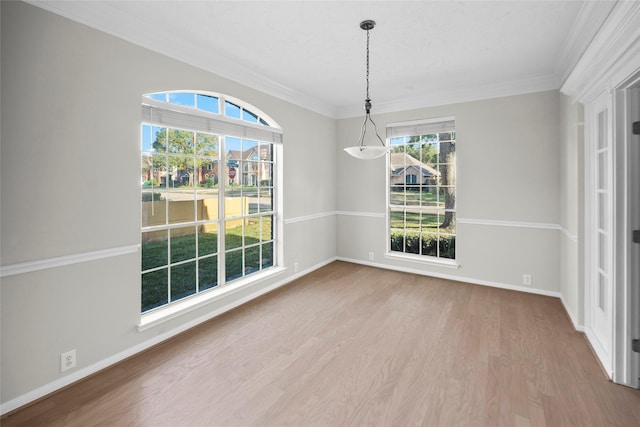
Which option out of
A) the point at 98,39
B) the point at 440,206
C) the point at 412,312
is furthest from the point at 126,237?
the point at 440,206

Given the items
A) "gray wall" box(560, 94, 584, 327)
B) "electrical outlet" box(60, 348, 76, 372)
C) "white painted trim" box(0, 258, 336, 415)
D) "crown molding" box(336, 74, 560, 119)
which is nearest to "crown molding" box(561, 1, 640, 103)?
"gray wall" box(560, 94, 584, 327)

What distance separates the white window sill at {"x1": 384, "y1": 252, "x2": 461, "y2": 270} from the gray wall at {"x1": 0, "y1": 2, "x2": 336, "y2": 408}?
3384 mm

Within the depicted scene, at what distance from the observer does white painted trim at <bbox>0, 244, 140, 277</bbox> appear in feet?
6.24

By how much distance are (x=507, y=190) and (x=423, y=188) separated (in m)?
1.13

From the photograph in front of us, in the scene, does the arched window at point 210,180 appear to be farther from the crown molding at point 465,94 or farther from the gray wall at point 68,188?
the crown molding at point 465,94

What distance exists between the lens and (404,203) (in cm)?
491

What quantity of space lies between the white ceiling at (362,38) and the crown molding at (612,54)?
0.29 metres

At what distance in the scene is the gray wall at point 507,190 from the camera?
376cm

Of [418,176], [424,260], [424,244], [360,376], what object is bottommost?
[360,376]

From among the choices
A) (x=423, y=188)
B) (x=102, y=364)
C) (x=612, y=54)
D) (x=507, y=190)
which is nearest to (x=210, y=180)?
(x=102, y=364)

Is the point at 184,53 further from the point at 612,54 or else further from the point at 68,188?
the point at 612,54

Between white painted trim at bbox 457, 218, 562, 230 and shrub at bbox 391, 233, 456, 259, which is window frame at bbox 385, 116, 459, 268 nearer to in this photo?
shrub at bbox 391, 233, 456, 259

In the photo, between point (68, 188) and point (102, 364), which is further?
point (102, 364)

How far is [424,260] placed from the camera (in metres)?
4.70
